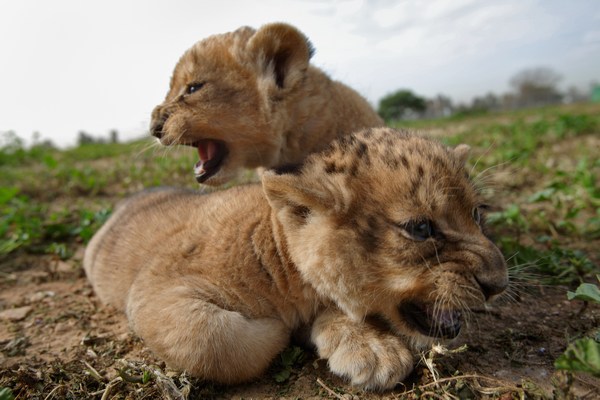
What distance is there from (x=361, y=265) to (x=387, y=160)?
0.62 meters

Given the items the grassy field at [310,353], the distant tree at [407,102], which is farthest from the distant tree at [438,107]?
the grassy field at [310,353]

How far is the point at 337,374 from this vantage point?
267 centimetres

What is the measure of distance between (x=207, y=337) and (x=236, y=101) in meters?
2.37

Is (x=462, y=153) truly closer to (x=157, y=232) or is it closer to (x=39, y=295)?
(x=157, y=232)

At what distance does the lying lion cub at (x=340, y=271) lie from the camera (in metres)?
2.56

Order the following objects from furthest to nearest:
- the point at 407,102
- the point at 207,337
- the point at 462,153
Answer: the point at 407,102
the point at 462,153
the point at 207,337

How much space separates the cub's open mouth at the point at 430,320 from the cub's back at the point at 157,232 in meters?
1.19

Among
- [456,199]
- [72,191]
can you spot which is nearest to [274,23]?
[456,199]

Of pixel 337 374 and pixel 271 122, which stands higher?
pixel 271 122

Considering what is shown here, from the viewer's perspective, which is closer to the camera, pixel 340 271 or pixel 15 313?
pixel 340 271

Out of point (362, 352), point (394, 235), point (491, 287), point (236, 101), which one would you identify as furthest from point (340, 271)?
point (236, 101)

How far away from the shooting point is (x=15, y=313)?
3.81m

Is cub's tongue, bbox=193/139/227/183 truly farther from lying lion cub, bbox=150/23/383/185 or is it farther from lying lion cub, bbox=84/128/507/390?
lying lion cub, bbox=84/128/507/390

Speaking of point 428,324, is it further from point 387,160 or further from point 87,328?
point 87,328
